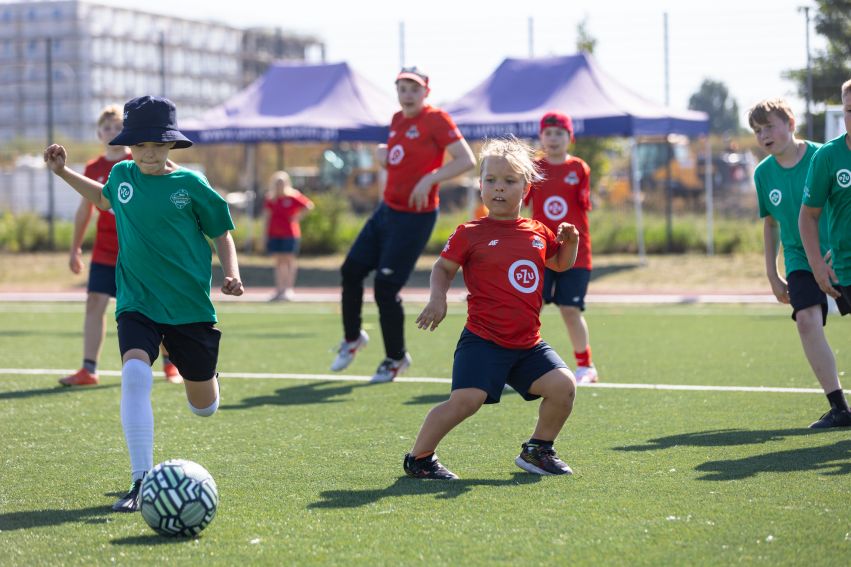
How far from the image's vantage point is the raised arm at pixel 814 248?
6641 millimetres

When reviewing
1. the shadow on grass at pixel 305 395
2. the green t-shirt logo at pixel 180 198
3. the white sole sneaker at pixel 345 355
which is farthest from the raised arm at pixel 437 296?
the white sole sneaker at pixel 345 355

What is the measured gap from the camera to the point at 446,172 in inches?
350

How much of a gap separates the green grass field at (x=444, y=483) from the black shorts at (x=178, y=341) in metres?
0.56

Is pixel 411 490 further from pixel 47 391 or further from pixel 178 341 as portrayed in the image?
pixel 47 391

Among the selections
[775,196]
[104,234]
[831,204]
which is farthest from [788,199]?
[104,234]

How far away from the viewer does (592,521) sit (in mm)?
4906

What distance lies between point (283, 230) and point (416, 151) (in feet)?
34.5

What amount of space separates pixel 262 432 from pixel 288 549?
8.91 ft

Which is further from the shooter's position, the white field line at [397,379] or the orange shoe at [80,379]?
the orange shoe at [80,379]

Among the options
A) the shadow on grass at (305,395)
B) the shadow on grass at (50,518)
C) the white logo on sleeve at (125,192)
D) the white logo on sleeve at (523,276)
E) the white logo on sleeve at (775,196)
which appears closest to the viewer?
the shadow on grass at (50,518)

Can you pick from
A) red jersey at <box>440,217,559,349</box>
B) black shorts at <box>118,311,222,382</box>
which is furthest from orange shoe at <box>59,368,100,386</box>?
red jersey at <box>440,217,559,349</box>

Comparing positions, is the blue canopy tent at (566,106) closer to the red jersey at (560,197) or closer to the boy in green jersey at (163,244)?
the red jersey at (560,197)

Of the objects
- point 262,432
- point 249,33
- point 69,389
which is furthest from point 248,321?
point 249,33

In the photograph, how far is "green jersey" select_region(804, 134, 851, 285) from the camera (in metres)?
6.65
